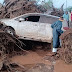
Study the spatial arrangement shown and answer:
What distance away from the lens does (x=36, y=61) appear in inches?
299

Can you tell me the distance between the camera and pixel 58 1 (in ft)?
66.3

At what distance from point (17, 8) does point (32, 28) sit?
14.5 ft

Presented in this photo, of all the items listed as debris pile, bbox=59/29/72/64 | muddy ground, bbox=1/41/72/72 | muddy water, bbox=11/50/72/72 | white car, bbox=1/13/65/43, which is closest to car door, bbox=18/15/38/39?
white car, bbox=1/13/65/43

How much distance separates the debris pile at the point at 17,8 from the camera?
13.0 metres

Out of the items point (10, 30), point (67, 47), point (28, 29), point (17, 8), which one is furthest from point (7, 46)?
point (17, 8)

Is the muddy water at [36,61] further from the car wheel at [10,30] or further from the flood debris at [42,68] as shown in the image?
the car wheel at [10,30]

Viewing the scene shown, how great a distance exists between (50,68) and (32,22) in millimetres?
3190

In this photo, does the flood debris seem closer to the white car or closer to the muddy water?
the muddy water

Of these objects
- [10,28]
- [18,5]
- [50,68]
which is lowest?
[50,68]

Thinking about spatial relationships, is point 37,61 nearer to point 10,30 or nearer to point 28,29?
point 28,29

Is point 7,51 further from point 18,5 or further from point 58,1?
point 58,1

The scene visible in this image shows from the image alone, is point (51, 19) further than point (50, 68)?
Yes

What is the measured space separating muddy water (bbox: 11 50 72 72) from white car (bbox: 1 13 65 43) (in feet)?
2.50

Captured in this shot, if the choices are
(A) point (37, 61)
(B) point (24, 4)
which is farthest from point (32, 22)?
(B) point (24, 4)
